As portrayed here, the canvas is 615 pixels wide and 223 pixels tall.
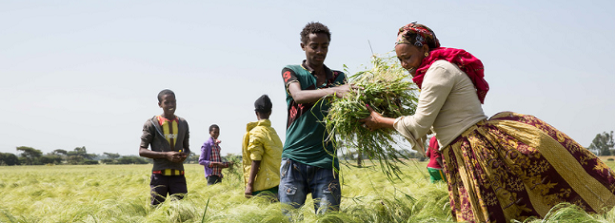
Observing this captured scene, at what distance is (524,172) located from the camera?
2279 millimetres

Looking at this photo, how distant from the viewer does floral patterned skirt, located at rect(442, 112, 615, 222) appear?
2.25 meters

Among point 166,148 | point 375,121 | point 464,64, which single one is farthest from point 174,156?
point 464,64

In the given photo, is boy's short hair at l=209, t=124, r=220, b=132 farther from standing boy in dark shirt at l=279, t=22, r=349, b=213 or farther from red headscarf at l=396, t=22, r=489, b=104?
red headscarf at l=396, t=22, r=489, b=104

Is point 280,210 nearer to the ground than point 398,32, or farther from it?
nearer to the ground

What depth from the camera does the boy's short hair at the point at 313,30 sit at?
316cm

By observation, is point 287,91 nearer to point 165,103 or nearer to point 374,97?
point 374,97

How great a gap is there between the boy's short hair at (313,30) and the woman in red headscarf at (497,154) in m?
0.97

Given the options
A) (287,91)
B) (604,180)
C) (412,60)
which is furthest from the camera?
(287,91)

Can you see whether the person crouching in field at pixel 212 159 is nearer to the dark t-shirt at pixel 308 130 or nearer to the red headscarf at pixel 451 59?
the dark t-shirt at pixel 308 130

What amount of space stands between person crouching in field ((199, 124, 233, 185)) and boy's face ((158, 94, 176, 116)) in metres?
2.87

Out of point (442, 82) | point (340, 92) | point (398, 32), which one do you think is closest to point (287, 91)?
point (340, 92)

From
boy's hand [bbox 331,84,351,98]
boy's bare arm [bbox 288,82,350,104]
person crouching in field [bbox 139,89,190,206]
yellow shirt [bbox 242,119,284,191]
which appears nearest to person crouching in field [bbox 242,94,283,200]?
yellow shirt [bbox 242,119,284,191]

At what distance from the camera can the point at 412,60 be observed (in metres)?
2.50

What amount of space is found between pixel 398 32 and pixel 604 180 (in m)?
1.24
